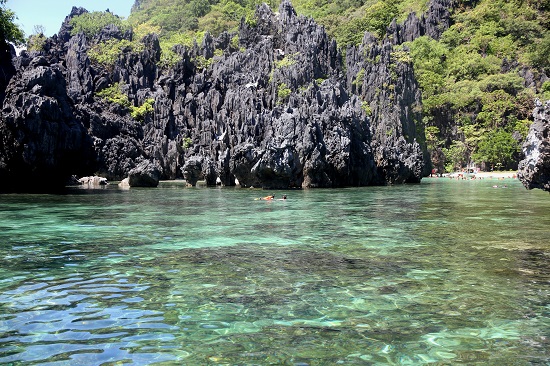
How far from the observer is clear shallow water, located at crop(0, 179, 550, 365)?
5.54 m

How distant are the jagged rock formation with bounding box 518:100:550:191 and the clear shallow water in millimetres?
4987

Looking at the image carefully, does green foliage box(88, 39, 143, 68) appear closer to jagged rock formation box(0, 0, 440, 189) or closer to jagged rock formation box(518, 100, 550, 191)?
jagged rock formation box(0, 0, 440, 189)

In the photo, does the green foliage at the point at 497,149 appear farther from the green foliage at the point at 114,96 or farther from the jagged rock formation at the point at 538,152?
the jagged rock formation at the point at 538,152

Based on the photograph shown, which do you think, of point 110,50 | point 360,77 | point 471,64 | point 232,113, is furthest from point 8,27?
point 471,64

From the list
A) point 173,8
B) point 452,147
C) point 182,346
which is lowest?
point 182,346

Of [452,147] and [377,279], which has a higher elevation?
[452,147]

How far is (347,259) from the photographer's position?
1084cm

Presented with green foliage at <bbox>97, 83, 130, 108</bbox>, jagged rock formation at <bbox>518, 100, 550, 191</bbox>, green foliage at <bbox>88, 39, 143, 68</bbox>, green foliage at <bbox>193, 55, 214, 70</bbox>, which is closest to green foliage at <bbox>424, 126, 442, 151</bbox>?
green foliage at <bbox>193, 55, 214, 70</bbox>

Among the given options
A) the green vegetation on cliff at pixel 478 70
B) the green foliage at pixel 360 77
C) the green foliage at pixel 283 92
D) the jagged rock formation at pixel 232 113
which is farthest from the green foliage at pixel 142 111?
the green foliage at pixel 360 77

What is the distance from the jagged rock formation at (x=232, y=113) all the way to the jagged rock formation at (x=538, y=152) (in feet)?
72.9

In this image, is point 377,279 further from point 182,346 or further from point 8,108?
point 8,108

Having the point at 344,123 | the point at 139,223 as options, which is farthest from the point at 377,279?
the point at 344,123

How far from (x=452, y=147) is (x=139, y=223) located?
7657 centimetres

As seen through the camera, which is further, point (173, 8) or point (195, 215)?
point (173, 8)
